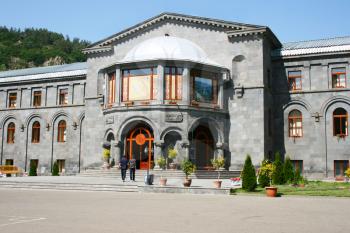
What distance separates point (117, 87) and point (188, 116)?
251 inches

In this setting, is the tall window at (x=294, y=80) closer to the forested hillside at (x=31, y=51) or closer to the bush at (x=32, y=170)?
the bush at (x=32, y=170)

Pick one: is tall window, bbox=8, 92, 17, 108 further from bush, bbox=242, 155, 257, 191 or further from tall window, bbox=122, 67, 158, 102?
bush, bbox=242, 155, 257, 191

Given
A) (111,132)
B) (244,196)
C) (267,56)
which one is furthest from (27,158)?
(244,196)

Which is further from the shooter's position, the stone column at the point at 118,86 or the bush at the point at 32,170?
the bush at the point at 32,170

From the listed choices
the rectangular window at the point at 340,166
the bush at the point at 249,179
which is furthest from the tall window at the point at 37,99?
the rectangular window at the point at 340,166

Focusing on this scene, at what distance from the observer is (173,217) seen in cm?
1305

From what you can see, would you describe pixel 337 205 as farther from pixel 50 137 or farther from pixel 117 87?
pixel 50 137

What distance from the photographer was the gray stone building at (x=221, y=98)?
111 ft

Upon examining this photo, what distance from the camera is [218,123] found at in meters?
35.0

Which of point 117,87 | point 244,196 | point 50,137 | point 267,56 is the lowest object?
point 244,196

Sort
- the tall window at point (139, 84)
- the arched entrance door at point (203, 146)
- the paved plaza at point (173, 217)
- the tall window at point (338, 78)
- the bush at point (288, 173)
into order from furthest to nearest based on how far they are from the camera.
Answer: the tall window at point (338, 78)
the arched entrance door at point (203, 146)
the tall window at point (139, 84)
the bush at point (288, 173)
the paved plaza at point (173, 217)

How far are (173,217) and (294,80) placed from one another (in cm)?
2741

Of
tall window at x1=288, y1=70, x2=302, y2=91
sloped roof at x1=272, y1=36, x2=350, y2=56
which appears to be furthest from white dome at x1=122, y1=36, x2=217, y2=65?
tall window at x1=288, y1=70, x2=302, y2=91

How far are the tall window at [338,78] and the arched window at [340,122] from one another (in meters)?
2.05
